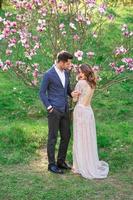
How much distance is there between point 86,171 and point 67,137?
68 cm

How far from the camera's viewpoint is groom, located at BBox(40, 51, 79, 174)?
9281 mm

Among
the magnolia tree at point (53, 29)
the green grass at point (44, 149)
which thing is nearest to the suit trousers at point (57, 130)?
the green grass at point (44, 149)

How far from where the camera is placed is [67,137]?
970 cm

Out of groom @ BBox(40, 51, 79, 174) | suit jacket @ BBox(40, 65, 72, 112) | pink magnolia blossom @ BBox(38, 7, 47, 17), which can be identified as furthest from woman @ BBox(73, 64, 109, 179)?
pink magnolia blossom @ BBox(38, 7, 47, 17)

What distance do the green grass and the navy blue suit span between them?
26.6 inches

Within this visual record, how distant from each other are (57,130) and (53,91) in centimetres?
68

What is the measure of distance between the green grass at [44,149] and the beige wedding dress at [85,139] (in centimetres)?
19

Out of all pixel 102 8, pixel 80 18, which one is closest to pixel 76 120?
pixel 80 18

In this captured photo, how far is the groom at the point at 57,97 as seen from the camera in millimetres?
9281

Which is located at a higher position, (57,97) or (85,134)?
(57,97)

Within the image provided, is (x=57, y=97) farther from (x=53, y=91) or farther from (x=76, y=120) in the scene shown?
(x=76, y=120)

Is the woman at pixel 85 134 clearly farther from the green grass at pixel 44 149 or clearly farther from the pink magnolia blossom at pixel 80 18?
the pink magnolia blossom at pixel 80 18

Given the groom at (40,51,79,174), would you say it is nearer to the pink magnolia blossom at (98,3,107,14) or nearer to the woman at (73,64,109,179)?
the woman at (73,64,109,179)

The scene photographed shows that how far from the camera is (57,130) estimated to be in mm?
9516
